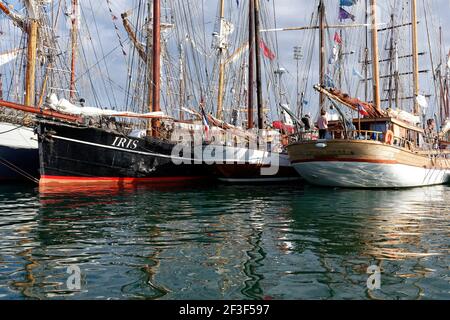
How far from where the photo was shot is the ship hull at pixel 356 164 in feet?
67.3

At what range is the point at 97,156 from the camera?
2189 cm

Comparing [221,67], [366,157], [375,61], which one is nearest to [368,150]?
[366,157]

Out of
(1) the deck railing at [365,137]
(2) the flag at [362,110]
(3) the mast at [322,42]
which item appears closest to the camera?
(1) the deck railing at [365,137]

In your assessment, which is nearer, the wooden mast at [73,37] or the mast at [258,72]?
the mast at [258,72]

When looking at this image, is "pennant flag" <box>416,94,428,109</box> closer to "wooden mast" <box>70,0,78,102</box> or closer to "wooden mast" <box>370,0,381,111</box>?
"wooden mast" <box>370,0,381,111</box>

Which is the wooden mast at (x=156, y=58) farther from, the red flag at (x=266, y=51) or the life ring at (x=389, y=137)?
the life ring at (x=389, y=137)

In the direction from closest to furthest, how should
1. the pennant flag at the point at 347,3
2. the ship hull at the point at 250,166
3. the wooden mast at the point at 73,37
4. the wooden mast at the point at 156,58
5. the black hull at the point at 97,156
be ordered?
the black hull at the point at 97,156
the wooden mast at the point at 156,58
the ship hull at the point at 250,166
the pennant flag at the point at 347,3
the wooden mast at the point at 73,37

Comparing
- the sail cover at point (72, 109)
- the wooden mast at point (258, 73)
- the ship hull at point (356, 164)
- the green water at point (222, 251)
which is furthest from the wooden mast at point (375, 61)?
the sail cover at point (72, 109)

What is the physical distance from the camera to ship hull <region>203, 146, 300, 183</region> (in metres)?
24.9

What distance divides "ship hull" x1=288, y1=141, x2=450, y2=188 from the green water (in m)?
6.17

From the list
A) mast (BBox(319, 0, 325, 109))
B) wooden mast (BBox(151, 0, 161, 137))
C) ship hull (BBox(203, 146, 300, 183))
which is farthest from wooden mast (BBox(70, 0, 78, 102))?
mast (BBox(319, 0, 325, 109))

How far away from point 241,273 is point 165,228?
4.20m

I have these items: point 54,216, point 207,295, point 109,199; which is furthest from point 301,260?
point 109,199

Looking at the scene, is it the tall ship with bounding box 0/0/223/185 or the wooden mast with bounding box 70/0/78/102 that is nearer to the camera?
the tall ship with bounding box 0/0/223/185
